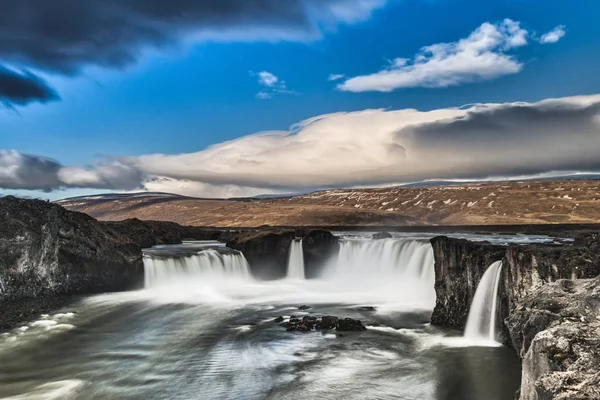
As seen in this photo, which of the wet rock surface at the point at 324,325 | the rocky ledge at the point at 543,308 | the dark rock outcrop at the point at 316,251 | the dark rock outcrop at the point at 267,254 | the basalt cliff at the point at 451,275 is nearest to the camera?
the rocky ledge at the point at 543,308

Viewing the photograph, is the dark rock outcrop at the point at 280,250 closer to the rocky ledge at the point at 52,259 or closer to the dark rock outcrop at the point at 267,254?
the dark rock outcrop at the point at 267,254

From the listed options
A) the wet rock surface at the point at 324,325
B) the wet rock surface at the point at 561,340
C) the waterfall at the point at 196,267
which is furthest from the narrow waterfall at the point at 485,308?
the waterfall at the point at 196,267

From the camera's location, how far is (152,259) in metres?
39.5

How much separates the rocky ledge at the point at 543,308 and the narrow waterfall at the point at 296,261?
945 inches

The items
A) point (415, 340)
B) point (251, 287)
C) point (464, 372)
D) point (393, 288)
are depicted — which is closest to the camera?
point (464, 372)

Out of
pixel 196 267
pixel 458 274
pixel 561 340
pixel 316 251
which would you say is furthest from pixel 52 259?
pixel 561 340

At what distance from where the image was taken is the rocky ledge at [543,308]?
699 centimetres

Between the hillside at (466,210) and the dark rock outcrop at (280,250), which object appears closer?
the dark rock outcrop at (280,250)

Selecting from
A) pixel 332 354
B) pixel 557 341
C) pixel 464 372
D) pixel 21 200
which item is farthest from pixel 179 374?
pixel 21 200

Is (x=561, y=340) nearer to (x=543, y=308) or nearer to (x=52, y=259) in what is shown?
(x=543, y=308)

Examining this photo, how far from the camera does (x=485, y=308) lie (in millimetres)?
21000

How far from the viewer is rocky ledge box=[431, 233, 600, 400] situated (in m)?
6.99

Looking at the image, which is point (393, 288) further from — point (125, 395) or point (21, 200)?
point (21, 200)

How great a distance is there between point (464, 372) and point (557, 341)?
1052 cm
